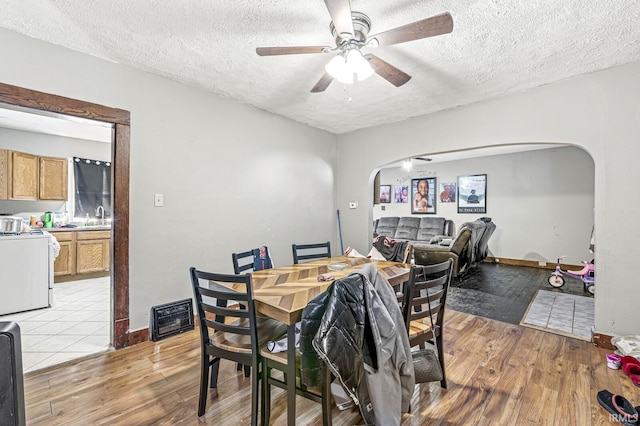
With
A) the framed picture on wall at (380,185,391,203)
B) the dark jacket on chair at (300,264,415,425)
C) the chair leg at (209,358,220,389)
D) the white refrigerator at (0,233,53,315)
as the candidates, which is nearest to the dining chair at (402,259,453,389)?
the dark jacket on chair at (300,264,415,425)

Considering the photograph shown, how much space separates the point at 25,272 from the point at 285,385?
372cm

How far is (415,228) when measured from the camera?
720 centimetres

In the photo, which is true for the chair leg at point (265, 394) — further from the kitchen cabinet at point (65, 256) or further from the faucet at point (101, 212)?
the faucet at point (101, 212)

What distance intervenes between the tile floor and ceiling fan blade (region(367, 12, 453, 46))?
3.25 meters

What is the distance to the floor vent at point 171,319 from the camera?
2.68 metres

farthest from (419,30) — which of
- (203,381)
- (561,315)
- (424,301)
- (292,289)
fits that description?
(561,315)

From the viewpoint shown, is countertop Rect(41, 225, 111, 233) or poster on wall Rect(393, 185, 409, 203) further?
poster on wall Rect(393, 185, 409, 203)

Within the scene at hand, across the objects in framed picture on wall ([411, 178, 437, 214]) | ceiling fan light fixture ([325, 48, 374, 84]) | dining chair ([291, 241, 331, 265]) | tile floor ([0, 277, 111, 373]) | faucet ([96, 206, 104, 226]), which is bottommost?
tile floor ([0, 277, 111, 373])

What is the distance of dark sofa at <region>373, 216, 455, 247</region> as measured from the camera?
22.6 ft

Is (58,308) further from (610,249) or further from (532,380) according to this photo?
(610,249)

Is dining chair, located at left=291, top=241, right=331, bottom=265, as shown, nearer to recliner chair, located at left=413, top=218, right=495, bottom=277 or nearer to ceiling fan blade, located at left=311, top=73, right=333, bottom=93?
ceiling fan blade, located at left=311, top=73, right=333, bottom=93

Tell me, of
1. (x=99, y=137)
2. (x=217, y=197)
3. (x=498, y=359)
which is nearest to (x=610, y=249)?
(x=498, y=359)

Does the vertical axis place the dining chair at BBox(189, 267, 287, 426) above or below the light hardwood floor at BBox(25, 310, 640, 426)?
above

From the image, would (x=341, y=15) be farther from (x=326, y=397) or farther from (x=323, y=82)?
(x=326, y=397)
